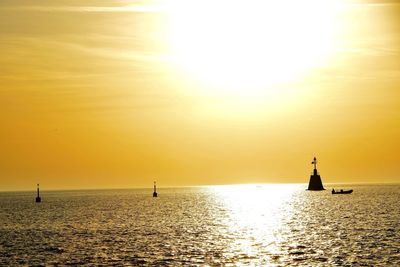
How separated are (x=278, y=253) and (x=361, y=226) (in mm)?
38135

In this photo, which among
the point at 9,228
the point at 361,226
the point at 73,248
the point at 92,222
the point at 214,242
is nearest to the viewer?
the point at 73,248

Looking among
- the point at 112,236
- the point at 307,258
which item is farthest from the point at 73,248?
the point at 307,258

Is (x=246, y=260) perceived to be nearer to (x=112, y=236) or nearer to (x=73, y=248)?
(x=73, y=248)

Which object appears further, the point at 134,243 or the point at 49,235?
the point at 49,235

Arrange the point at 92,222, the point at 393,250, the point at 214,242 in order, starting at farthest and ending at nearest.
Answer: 1. the point at 92,222
2. the point at 214,242
3. the point at 393,250

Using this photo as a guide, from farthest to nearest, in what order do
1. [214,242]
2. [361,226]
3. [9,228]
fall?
[9,228] < [361,226] < [214,242]

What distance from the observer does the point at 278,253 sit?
218ft

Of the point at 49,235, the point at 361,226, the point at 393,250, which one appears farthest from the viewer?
the point at 361,226

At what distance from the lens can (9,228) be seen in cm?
11100

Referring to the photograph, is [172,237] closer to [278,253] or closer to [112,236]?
[112,236]

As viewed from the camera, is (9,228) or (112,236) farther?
(9,228)

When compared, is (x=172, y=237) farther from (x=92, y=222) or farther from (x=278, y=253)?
(x=92, y=222)

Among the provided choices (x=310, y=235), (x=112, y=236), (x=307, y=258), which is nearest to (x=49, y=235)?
(x=112, y=236)

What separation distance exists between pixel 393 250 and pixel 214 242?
22.3 metres
